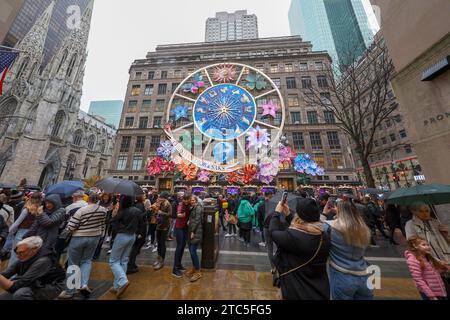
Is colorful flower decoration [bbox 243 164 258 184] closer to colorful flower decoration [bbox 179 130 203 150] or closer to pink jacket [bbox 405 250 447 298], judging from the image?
colorful flower decoration [bbox 179 130 203 150]

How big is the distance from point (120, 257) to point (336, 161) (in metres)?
29.7

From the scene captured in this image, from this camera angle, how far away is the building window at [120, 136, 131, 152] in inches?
1179

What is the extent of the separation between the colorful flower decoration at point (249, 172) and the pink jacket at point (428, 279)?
62.7 ft

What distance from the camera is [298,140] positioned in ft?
91.6

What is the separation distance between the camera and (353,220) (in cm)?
219

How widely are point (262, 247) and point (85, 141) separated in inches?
2069

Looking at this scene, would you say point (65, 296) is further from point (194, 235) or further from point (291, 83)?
point (291, 83)

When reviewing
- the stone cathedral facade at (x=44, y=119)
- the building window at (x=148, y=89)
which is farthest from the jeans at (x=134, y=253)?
the stone cathedral facade at (x=44, y=119)

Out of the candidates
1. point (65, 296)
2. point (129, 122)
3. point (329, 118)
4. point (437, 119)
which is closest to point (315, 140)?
point (329, 118)

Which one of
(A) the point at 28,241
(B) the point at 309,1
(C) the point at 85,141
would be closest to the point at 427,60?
(A) the point at 28,241

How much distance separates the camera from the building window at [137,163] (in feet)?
93.9

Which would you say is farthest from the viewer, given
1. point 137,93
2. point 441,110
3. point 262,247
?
point 137,93

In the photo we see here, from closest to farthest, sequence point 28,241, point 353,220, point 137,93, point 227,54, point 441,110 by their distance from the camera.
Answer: point 353,220 < point 28,241 < point 441,110 < point 137,93 < point 227,54

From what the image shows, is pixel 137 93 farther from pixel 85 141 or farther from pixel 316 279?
pixel 316 279
